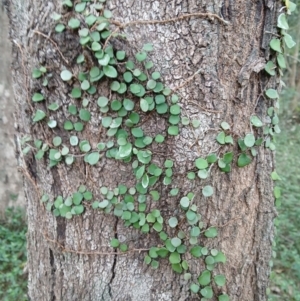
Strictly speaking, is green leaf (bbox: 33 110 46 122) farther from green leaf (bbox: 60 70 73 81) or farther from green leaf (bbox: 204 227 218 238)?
green leaf (bbox: 204 227 218 238)

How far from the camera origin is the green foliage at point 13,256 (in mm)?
3109

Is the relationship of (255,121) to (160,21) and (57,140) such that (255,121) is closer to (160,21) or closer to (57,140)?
(160,21)

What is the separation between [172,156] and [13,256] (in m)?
2.40

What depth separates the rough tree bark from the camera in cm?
146

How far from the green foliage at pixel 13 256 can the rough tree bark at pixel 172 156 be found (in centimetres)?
143

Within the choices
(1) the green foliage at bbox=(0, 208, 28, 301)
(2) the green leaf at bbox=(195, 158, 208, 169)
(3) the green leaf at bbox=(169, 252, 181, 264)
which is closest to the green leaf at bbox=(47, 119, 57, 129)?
(2) the green leaf at bbox=(195, 158, 208, 169)

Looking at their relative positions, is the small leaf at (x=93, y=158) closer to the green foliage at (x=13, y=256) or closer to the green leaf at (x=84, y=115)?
the green leaf at (x=84, y=115)

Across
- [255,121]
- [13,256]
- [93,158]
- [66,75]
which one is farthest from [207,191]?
[13,256]

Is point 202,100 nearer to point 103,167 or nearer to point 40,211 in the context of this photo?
point 103,167

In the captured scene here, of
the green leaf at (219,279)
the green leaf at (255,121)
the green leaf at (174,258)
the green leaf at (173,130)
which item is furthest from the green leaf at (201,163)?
the green leaf at (219,279)

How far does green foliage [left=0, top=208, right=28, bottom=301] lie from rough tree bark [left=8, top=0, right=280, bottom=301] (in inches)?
56.1

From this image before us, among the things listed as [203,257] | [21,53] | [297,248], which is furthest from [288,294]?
[21,53]

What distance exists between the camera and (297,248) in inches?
145

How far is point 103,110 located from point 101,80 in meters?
0.10
